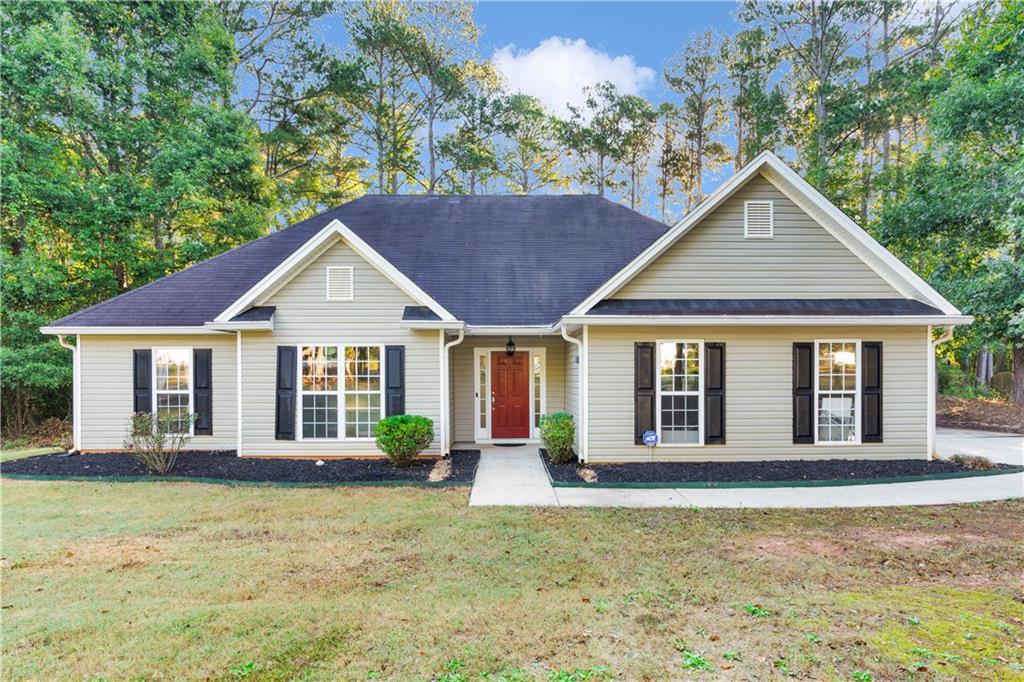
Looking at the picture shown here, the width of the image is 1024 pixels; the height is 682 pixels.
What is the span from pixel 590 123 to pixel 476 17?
6.76 m

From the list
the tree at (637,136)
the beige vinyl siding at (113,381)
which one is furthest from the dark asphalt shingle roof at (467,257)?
the tree at (637,136)

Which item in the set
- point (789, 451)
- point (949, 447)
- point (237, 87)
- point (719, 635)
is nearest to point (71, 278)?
point (237, 87)

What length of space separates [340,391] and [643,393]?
5844mm

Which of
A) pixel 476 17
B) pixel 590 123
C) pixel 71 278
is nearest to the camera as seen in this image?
pixel 71 278

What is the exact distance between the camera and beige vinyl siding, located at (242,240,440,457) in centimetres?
948

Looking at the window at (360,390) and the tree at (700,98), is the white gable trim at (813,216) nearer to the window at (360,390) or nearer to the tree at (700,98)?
the window at (360,390)

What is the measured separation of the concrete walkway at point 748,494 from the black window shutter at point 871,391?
125 cm

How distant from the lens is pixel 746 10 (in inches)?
747

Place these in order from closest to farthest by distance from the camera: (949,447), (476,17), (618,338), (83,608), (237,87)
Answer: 1. (83,608)
2. (618,338)
3. (949,447)
4. (237,87)
5. (476,17)

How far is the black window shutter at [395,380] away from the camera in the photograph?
9.53 metres

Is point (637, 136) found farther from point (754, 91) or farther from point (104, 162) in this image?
point (104, 162)

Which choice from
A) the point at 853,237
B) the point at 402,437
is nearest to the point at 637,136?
the point at 853,237

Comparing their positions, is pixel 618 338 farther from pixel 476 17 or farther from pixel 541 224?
pixel 476 17

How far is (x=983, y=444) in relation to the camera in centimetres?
1079
